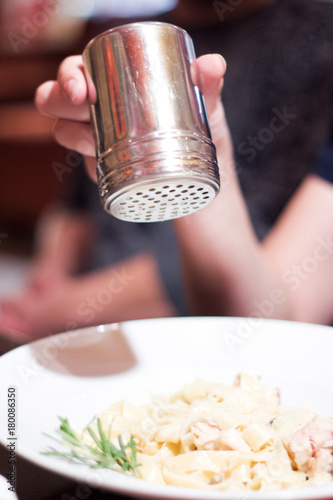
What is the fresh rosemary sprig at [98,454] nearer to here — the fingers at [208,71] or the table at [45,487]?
the table at [45,487]

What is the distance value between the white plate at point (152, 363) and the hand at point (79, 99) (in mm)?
341

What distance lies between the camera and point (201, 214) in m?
1.33

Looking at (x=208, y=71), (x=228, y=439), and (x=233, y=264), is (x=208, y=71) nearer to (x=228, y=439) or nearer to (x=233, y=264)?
(x=228, y=439)

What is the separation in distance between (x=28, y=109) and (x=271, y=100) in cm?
259

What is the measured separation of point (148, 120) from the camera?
2.08 feet

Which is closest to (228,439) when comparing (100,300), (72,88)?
(72,88)

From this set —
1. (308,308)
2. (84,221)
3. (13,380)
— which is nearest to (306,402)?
(13,380)

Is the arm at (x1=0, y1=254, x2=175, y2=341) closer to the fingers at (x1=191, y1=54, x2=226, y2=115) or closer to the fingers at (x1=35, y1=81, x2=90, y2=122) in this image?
the fingers at (x1=35, y1=81, x2=90, y2=122)

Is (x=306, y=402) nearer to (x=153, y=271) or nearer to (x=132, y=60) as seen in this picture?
(x=132, y=60)

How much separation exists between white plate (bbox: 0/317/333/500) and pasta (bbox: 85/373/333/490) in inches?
1.9

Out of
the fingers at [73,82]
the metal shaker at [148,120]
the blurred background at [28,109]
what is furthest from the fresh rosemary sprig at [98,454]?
the blurred background at [28,109]

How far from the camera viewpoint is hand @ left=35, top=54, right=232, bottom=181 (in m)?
0.70

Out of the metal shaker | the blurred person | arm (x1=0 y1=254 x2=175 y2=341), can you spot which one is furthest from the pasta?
arm (x1=0 y1=254 x2=175 y2=341)

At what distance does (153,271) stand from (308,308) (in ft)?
2.08
